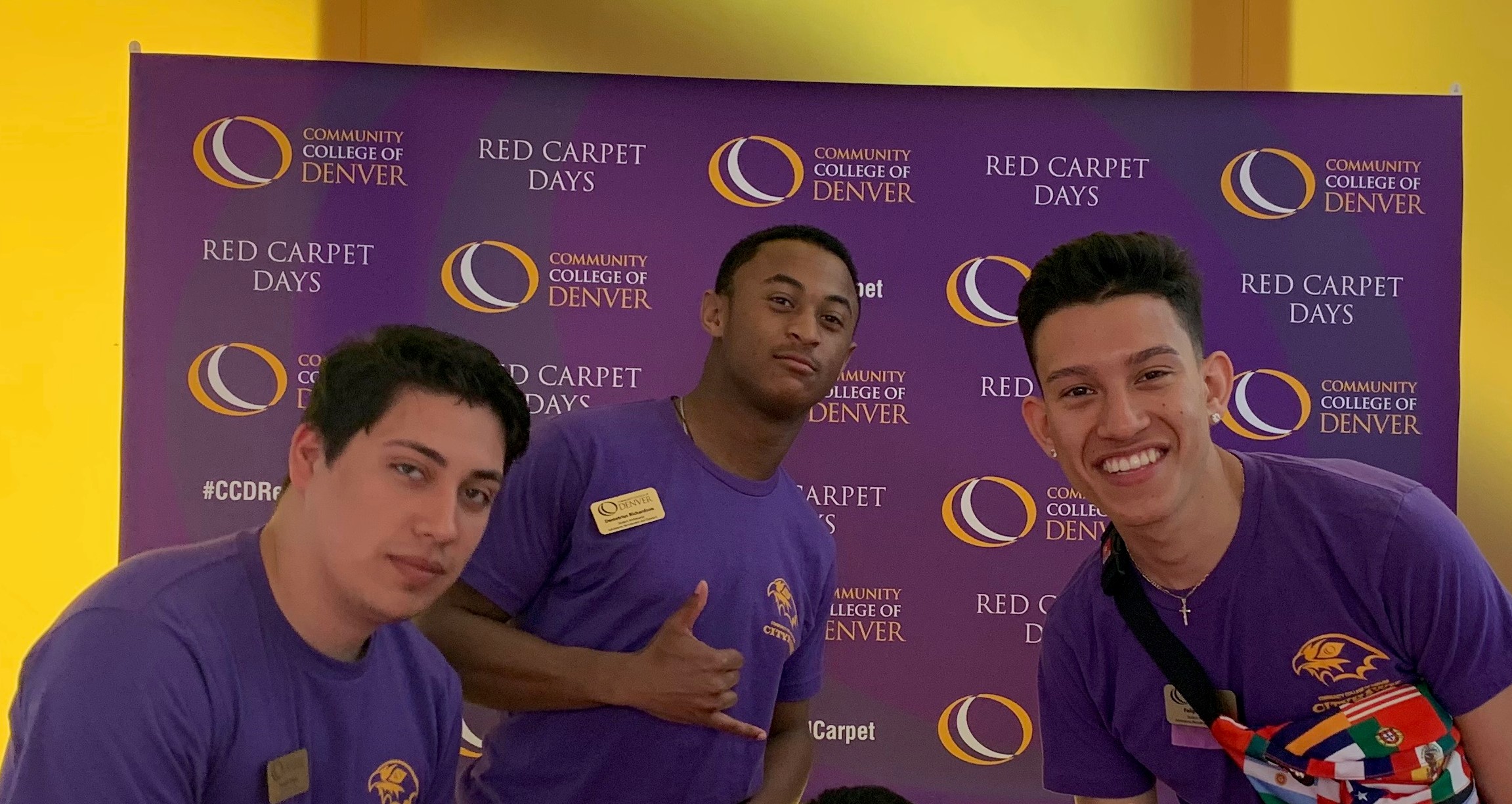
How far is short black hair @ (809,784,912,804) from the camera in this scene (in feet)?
7.16

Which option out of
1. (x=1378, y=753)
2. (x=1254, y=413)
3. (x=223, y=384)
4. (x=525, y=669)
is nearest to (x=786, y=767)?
(x=525, y=669)

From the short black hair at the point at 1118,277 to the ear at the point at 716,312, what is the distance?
924 millimetres

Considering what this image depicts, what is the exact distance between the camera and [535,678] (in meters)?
2.61

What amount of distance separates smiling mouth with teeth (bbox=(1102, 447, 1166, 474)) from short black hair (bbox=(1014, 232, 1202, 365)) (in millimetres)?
239

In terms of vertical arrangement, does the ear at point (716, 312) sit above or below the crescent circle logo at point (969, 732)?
above

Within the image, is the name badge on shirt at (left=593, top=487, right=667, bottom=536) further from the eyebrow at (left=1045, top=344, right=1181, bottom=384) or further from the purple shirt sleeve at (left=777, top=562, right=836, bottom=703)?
the eyebrow at (left=1045, top=344, right=1181, bottom=384)

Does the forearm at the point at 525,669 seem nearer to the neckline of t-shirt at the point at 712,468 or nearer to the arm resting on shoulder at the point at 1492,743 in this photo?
the neckline of t-shirt at the point at 712,468

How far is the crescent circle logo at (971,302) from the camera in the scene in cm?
384

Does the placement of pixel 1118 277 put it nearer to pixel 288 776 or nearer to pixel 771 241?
pixel 771 241

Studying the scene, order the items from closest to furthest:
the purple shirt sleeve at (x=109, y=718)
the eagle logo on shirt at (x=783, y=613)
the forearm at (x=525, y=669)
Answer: the purple shirt sleeve at (x=109, y=718)
the forearm at (x=525, y=669)
the eagle logo on shirt at (x=783, y=613)

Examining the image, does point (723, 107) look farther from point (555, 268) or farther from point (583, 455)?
point (583, 455)

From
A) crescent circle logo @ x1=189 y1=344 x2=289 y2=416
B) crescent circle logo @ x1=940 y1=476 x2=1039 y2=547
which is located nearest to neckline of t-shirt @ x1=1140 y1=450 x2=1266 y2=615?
crescent circle logo @ x1=940 y1=476 x2=1039 y2=547

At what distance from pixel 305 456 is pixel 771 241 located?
4.58 feet

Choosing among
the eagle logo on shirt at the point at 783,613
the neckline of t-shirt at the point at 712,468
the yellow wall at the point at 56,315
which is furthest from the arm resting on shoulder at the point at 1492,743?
the yellow wall at the point at 56,315
